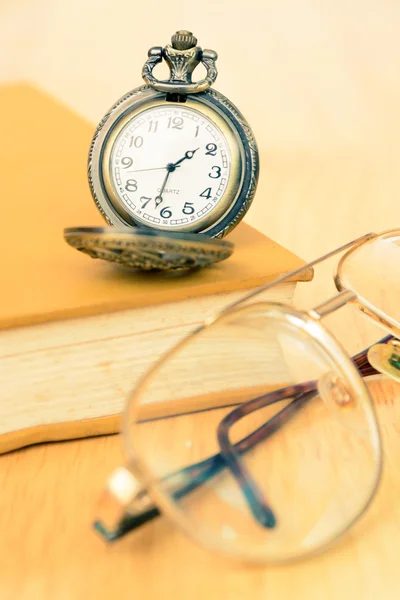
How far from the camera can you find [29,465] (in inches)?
30.9

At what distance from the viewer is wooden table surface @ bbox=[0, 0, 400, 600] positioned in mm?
652

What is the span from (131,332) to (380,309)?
0.88 feet

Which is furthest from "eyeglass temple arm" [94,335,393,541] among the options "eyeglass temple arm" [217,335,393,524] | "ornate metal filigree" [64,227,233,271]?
"ornate metal filigree" [64,227,233,271]

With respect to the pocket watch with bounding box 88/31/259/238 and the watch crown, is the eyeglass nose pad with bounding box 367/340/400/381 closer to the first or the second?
the pocket watch with bounding box 88/31/259/238

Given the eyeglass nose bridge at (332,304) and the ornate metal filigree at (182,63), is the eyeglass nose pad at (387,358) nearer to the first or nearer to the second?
the eyeglass nose bridge at (332,304)

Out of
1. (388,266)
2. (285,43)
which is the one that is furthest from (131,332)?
(285,43)

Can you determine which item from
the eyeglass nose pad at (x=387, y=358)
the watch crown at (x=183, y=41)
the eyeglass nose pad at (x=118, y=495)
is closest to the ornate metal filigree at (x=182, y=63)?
the watch crown at (x=183, y=41)

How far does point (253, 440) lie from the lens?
742 millimetres

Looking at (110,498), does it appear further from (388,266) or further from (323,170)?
(323,170)

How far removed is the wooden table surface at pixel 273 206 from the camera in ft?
2.14

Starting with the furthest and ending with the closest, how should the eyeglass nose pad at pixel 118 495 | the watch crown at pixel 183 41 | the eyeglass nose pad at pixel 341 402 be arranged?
the watch crown at pixel 183 41 → the eyeglass nose pad at pixel 341 402 → the eyeglass nose pad at pixel 118 495

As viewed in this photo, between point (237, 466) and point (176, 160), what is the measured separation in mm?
341

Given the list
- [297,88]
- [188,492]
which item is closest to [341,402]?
[188,492]

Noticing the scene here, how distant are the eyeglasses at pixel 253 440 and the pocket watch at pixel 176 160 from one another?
0.42ft
